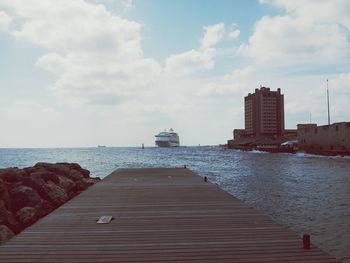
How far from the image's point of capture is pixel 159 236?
876 cm

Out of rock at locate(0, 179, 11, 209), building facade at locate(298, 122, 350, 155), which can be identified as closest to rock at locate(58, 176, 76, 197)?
rock at locate(0, 179, 11, 209)

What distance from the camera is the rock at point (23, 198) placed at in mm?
16328

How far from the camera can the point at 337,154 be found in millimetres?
87812

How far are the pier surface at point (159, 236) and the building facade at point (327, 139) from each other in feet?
267

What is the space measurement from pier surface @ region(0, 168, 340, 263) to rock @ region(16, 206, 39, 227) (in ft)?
6.56

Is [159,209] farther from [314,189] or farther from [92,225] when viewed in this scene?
[314,189]

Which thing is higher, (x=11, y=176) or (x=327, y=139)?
(x=327, y=139)

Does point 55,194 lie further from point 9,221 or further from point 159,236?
point 159,236

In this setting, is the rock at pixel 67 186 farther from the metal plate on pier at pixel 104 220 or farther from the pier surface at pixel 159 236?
the metal plate on pier at pixel 104 220

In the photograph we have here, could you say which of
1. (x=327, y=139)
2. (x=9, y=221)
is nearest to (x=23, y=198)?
(x=9, y=221)

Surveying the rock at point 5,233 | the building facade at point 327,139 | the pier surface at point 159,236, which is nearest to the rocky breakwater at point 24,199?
the rock at point 5,233

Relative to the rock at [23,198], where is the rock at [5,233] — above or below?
below

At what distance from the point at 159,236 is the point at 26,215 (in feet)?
26.1

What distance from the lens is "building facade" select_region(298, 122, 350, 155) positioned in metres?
Answer: 87.9
